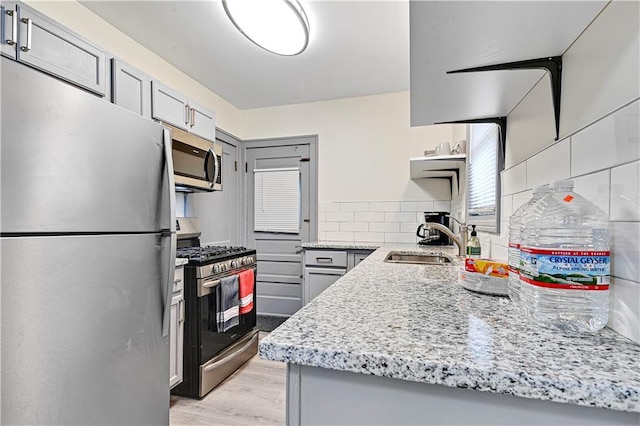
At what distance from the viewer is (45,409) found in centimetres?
98

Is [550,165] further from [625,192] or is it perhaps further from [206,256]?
[206,256]

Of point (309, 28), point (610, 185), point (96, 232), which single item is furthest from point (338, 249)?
point (610, 185)

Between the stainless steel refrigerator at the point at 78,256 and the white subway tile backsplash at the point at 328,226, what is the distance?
2136 millimetres

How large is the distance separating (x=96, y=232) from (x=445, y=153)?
219cm

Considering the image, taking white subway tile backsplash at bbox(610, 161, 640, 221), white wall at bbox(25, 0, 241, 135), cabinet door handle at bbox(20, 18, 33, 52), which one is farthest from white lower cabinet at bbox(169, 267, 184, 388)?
white subway tile backsplash at bbox(610, 161, 640, 221)

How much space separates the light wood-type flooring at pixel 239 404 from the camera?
1769 mm

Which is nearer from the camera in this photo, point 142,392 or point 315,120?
point 142,392

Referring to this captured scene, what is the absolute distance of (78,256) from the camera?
1.08m

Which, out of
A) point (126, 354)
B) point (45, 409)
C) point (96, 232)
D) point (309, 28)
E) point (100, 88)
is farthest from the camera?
point (309, 28)

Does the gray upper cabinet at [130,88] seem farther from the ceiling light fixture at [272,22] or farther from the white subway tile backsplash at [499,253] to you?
the white subway tile backsplash at [499,253]

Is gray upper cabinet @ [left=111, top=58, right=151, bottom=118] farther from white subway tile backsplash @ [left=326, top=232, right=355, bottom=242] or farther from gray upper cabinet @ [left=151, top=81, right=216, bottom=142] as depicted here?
white subway tile backsplash @ [left=326, top=232, right=355, bottom=242]

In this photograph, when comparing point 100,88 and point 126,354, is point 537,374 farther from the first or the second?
point 100,88

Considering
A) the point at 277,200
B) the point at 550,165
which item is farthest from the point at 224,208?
the point at 550,165

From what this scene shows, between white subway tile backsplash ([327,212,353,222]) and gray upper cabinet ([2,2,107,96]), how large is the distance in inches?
90.4
